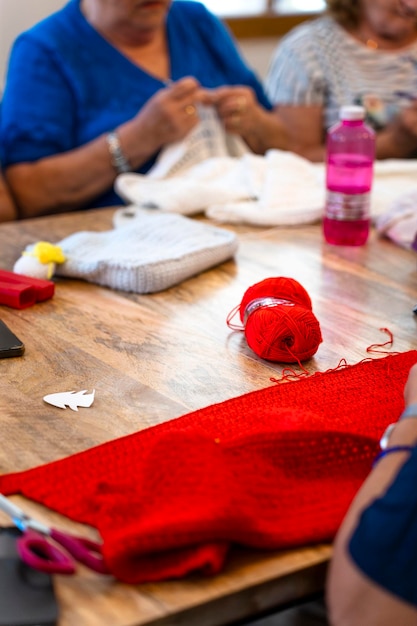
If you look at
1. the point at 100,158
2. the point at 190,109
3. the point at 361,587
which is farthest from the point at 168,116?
the point at 361,587

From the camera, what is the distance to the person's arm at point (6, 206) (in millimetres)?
2000

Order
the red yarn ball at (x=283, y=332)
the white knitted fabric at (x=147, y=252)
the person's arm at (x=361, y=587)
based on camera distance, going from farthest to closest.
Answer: the white knitted fabric at (x=147, y=252)
the red yarn ball at (x=283, y=332)
the person's arm at (x=361, y=587)

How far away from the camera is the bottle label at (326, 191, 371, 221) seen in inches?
65.9

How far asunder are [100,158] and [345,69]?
87cm

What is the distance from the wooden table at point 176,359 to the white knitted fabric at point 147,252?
0.07 ft

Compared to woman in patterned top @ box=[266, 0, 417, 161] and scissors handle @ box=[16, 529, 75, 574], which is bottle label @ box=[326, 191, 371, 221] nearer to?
woman in patterned top @ box=[266, 0, 417, 161]

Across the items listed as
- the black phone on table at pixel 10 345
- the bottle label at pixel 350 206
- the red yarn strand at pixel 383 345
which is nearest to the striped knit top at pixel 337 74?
the bottle label at pixel 350 206

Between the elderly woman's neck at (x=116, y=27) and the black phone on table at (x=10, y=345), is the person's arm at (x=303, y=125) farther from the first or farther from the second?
the black phone on table at (x=10, y=345)

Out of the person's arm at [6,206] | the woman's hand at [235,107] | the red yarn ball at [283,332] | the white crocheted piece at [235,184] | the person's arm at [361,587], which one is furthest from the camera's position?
the woman's hand at [235,107]

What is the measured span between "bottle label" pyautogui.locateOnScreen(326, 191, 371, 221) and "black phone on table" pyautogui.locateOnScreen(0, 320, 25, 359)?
2.34 feet

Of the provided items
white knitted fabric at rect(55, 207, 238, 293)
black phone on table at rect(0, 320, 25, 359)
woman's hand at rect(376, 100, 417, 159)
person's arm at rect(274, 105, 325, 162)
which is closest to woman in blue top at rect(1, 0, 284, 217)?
person's arm at rect(274, 105, 325, 162)

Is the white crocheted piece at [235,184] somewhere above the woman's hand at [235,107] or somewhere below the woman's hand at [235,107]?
below

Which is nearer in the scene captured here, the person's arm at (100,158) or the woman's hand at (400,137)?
the person's arm at (100,158)

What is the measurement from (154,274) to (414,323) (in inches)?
16.5
